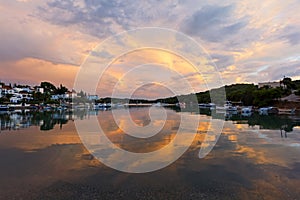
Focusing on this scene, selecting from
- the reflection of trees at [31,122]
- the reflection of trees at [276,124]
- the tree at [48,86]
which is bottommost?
the reflection of trees at [276,124]

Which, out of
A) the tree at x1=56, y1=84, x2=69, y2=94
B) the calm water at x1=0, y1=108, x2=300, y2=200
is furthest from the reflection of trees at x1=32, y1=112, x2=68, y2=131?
the tree at x1=56, y1=84, x2=69, y2=94

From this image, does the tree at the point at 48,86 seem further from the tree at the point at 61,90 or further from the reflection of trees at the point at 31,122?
the reflection of trees at the point at 31,122

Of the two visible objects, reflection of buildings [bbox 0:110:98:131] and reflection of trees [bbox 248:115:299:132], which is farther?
reflection of buildings [bbox 0:110:98:131]

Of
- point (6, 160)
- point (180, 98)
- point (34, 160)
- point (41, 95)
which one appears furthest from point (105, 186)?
point (180, 98)

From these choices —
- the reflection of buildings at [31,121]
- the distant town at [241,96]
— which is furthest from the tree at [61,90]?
the reflection of buildings at [31,121]

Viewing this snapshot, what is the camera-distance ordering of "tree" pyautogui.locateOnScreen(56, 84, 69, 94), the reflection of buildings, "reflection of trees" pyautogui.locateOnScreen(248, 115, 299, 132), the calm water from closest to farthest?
the calm water → "reflection of trees" pyautogui.locateOnScreen(248, 115, 299, 132) → the reflection of buildings → "tree" pyautogui.locateOnScreen(56, 84, 69, 94)

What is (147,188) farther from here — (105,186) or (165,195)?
(105,186)

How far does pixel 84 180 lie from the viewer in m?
6.87

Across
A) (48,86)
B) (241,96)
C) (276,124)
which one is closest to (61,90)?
(48,86)

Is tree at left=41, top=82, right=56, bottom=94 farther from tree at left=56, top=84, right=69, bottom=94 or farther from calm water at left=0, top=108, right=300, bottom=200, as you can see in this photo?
calm water at left=0, top=108, right=300, bottom=200

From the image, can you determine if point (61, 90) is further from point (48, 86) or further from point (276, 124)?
point (276, 124)

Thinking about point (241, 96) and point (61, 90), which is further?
point (61, 90)

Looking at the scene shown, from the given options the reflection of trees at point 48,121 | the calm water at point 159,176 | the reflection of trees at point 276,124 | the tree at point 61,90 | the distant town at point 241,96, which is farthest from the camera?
the tree at point 61,90

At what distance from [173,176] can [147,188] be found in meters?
1.28
